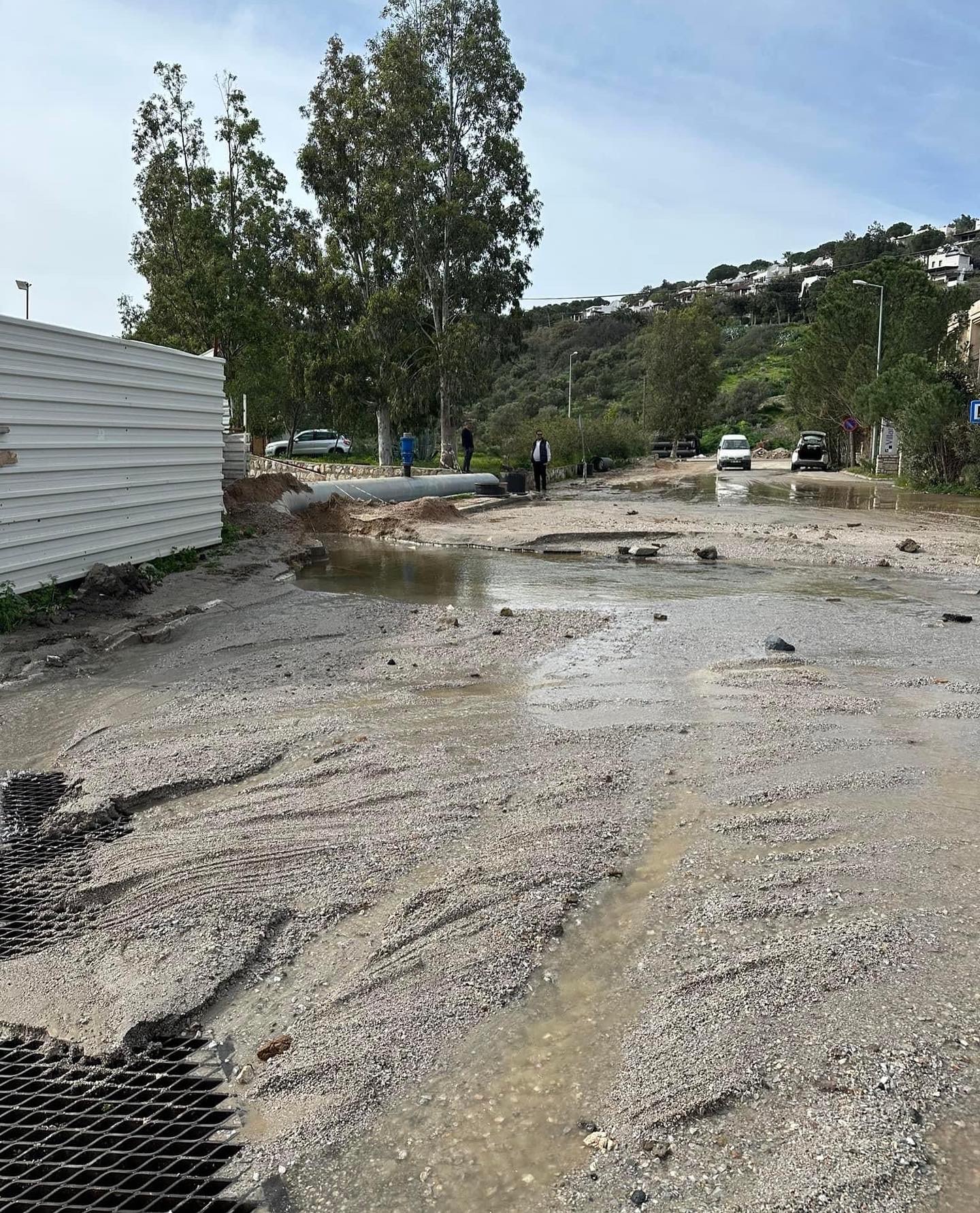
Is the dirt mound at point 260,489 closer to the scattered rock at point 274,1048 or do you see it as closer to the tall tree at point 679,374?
the scattered rock at point 274,1048

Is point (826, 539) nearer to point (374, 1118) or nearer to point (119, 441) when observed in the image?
point (119, 441)

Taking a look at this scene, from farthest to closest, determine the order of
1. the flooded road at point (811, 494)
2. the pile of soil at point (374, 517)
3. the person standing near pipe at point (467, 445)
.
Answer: the person standing near pipe at point (467, 445), the flooded road at point (811, 494), the pile of soil at point (374, 517)

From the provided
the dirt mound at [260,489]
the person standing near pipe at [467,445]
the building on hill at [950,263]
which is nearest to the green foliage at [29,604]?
the dirt mound at [260,489]

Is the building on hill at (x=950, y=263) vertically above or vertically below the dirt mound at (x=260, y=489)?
above

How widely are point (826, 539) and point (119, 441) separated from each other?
39.5ft

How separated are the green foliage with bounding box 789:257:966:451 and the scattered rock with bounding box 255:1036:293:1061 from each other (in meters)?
40.7

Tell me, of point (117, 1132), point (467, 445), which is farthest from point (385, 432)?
point (117, 1132)

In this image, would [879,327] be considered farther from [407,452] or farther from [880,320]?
[407,452]

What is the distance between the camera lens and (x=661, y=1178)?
8.08ft

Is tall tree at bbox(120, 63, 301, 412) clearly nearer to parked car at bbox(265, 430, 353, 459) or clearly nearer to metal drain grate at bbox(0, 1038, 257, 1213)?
parked car at bbox(265, 430, 353, 459)

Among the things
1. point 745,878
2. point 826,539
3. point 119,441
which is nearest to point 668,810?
point 745,878

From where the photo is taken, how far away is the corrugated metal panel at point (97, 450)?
8.88 metres

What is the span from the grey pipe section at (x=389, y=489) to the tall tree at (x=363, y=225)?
24.4ft

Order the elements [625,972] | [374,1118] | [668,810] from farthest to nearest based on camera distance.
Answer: [668,810], [625,972], [374,1118]
